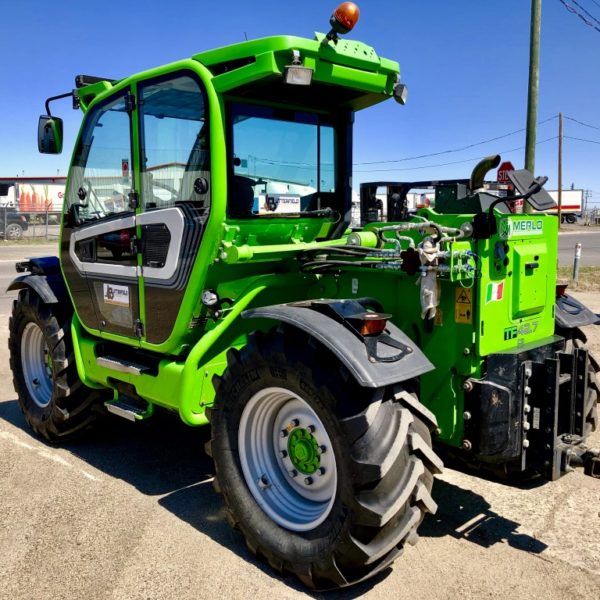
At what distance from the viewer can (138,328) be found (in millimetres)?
4484

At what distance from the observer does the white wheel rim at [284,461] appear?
11.0 feet

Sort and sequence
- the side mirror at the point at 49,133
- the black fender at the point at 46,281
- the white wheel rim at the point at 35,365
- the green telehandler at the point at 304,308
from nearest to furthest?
the green telehandler at the point at 304,308 < the side mirror at the point at 49,133 < the black fender at the point at 46,281 < the white wheel rim at the point at 35,365

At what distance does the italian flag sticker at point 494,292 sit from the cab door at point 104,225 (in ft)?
7.61

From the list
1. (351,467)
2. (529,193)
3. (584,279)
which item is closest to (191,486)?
(351,467)

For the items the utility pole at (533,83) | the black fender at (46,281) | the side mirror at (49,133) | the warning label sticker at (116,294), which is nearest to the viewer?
the warning label sticker at (116,294)

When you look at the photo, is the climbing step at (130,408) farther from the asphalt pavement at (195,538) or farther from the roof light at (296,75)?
the roof light at (296,75)

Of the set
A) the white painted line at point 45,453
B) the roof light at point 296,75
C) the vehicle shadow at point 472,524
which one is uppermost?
the roof light at point 296,75

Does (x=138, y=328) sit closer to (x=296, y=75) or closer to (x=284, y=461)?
(x=284, y=461)

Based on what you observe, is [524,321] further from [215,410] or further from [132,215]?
[132,215]

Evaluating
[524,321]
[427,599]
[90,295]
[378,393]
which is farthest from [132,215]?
[427,599]

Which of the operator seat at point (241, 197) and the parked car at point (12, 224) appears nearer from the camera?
the operator seat at point (241, 197)

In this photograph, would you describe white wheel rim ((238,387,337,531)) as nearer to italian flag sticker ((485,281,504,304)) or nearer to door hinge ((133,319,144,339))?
italian flag sticker ((485,281,504,304))

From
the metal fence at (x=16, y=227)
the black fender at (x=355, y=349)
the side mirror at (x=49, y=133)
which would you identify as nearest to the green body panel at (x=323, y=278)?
the black fender at (x=355, y=349)

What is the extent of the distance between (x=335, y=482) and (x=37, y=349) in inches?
137
